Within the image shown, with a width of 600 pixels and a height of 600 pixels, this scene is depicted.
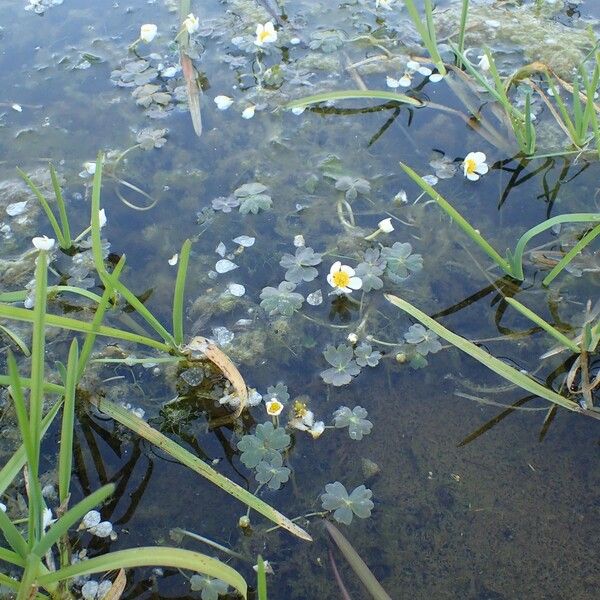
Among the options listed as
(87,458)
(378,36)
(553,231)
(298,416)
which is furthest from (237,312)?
(378,36)

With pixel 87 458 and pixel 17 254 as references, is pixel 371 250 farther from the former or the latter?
pixel 17 254

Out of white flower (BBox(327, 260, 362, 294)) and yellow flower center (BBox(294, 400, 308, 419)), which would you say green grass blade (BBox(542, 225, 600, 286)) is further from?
yellow flower center (BBox(294, 400, 308, 419))

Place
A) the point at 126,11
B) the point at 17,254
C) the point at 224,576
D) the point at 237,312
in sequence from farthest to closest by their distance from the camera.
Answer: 1. the point at 126,11
2. the point at 17,254
3. the point at 237,312
4. the point at 224,576

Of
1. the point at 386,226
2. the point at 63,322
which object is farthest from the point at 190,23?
the point at 63,322

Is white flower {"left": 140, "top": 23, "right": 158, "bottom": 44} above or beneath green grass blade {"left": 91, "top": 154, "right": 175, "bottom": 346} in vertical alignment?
above

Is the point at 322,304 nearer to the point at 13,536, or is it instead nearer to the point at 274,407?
the point at 274,407

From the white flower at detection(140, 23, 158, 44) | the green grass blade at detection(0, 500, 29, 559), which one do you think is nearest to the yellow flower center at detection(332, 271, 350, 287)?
the green grass blade at detection(0, 500, 29, 559)
